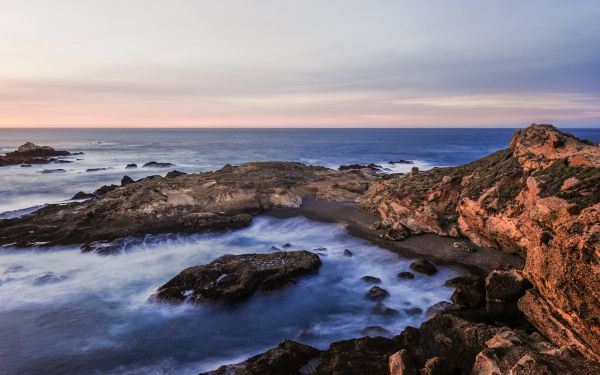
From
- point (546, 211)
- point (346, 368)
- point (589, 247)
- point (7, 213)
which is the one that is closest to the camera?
point (589, 247)

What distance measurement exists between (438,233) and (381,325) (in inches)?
315

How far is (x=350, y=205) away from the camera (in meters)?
25.7

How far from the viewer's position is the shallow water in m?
11.9

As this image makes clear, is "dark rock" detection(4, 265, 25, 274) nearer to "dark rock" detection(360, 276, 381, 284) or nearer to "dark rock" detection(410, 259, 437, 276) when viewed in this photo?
"dark rock" detection(360, 276, 381, 284)

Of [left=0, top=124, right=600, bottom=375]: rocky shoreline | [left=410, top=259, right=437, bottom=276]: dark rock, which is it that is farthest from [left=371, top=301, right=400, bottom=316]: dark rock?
[left=410, top=259, right=437, bottom=276]: dark rock

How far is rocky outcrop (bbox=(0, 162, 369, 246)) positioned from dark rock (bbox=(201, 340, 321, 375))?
13033 millimetres

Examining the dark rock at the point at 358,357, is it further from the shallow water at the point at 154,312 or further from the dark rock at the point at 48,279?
the dark rock at the point at 48,279

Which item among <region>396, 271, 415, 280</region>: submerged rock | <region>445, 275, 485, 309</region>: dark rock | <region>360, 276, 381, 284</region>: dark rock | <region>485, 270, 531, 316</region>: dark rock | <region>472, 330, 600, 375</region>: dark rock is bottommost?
<region>360, 276, 381, 284</region>: dark rock

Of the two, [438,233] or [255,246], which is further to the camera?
[255,246]

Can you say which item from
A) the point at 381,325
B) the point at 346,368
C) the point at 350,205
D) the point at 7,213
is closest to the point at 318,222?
the point at 350,205

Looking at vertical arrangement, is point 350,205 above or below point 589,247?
below

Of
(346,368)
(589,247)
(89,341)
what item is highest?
(589,247)

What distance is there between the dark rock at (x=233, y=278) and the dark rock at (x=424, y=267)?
4.12 metres

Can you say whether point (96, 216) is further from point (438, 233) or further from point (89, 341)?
point (438, 233)
